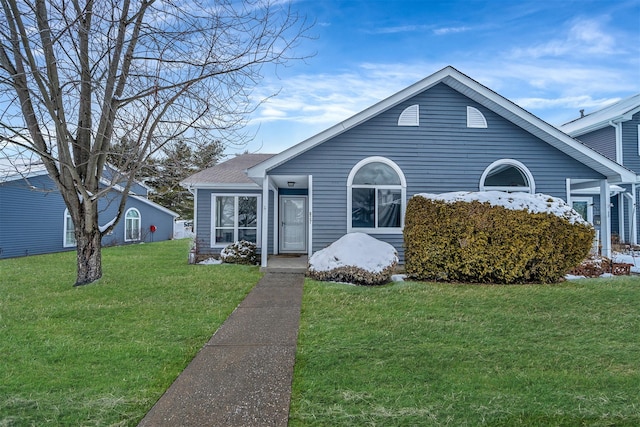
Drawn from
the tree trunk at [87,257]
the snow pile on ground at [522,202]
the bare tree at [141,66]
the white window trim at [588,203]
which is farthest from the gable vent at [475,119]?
the tree trunk at [87,257]

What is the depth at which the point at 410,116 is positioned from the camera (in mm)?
10422

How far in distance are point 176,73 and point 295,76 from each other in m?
2.43

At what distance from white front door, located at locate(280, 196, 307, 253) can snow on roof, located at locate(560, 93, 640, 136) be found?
13.8m

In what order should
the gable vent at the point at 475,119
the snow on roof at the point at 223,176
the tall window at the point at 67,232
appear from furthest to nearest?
the tall window at the point at 67,232 → the snow on roof at the point at 223,176 → the gable vent at the point at 475,119

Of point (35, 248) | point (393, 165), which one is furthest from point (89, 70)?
point (35, 248)

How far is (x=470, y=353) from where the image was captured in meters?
4.18

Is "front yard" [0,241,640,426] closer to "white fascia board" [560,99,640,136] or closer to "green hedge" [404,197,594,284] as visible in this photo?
"green hedge" [404,197,594,284]

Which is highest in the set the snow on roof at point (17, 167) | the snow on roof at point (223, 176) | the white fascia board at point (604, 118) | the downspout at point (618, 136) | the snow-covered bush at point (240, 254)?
the white fascia board at point (604, 118)

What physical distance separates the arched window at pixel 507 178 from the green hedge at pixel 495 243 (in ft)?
8.50

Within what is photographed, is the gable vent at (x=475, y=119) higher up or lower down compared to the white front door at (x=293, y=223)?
higher up

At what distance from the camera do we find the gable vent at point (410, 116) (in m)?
10.4

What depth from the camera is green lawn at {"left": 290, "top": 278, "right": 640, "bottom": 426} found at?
2908 millimetres

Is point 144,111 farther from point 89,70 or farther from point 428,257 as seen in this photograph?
point 428,257

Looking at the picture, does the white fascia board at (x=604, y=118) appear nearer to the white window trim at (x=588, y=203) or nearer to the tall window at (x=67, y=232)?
the white window trim at (x=588, y=203)
